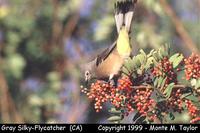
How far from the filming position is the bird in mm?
3254

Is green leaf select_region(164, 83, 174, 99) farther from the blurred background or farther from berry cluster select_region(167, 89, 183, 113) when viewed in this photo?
the blurred background

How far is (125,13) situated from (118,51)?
0.22m

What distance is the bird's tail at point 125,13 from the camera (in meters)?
3.36

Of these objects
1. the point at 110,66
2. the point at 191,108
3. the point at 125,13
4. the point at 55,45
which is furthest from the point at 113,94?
the point at 55,45

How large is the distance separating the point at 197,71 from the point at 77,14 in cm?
470


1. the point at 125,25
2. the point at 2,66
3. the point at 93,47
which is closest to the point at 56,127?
the point at 125,25

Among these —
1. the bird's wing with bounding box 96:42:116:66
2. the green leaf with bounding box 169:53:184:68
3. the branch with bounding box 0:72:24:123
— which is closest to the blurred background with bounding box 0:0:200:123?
the branch with bounding box 0:72:24:123

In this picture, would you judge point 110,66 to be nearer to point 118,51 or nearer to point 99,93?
point 118,51

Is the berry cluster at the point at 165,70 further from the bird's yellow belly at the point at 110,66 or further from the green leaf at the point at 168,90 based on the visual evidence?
the bird's yellow belly at the point at 110,66

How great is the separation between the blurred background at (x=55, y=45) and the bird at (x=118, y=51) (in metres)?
1.80

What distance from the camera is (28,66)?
7859 mm

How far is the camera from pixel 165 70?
3021 mm

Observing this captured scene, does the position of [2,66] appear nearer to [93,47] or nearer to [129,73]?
[93,47]

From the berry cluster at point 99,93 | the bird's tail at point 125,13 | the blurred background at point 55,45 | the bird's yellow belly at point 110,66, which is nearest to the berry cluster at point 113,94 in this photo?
the berry cluster at point 99,93
